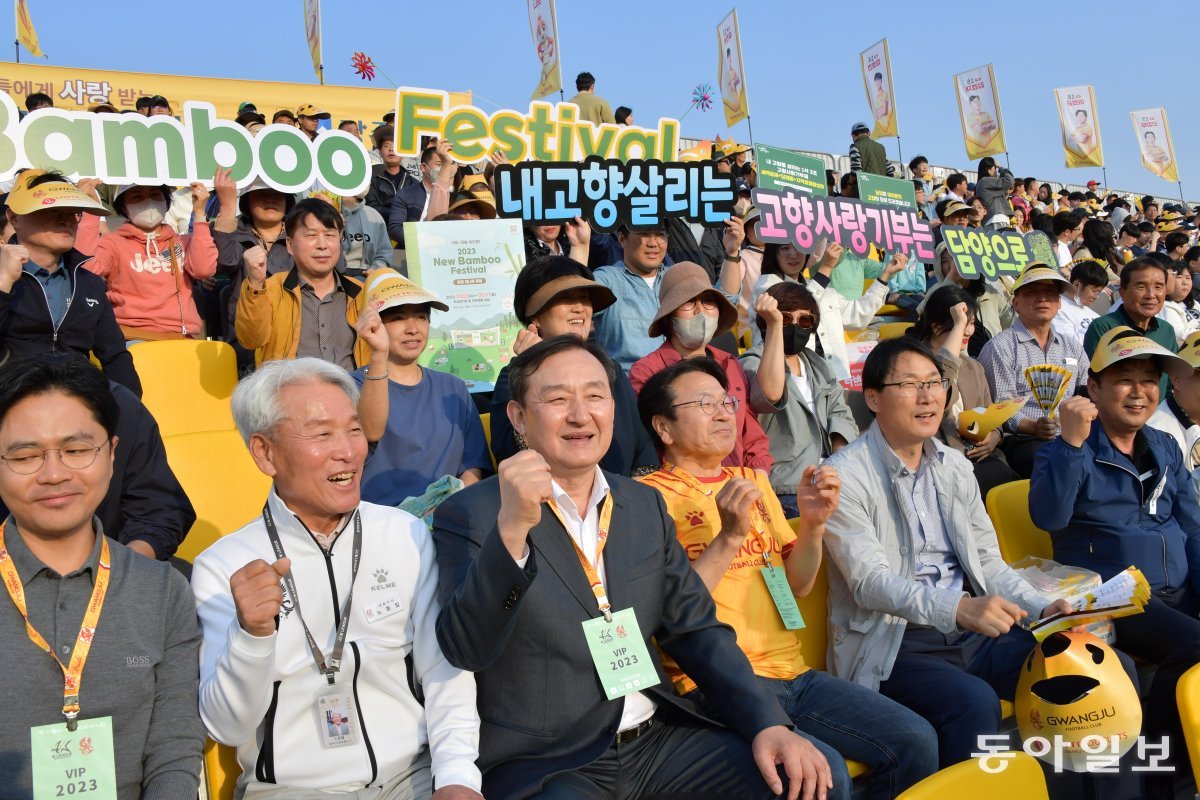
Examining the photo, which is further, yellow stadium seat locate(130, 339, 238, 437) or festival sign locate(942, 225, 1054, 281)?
festival sign locate(942, 225, 1054, 281)

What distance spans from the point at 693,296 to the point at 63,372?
2530 mm

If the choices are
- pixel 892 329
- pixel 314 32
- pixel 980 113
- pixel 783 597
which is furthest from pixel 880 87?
pixel 783 597

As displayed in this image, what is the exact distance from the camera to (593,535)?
2.41 meters

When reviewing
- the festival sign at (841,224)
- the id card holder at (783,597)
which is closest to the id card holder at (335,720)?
the id card holder at (783,597)

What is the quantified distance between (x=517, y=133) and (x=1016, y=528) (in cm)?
478

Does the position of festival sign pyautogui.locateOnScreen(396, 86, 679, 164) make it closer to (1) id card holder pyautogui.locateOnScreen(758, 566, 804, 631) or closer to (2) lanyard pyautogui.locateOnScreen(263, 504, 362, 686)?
(1) id card holder pyautogui.locateOnScreen(758, 566, 804, 631)

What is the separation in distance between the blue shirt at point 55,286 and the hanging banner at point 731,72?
12988 millimetres

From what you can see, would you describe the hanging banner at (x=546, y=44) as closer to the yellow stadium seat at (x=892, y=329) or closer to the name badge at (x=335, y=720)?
the yellow stadium seat at (x=892, y=329)

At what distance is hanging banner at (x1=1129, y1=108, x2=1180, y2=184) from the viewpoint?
22.1m

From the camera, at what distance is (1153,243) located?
1453 centimetres

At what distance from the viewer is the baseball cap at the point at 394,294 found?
3.72 meters

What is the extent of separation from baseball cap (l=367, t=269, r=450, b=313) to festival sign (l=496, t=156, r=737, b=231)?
1.48 meters

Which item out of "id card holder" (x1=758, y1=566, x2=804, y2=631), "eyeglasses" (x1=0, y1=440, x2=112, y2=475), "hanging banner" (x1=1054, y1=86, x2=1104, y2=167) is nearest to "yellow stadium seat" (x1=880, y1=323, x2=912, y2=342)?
"id card holder" (x1=758, y1=566, x2=804, y2=631)

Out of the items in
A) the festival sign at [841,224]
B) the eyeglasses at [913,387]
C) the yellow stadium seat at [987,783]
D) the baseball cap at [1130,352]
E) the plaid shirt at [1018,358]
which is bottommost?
the yellow stadium seat at [987,783]
